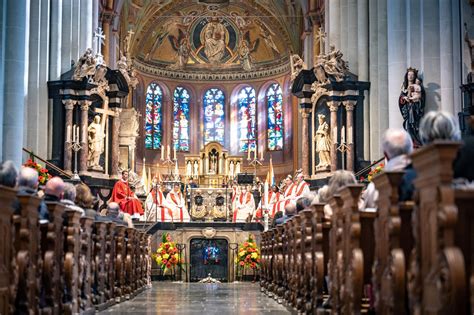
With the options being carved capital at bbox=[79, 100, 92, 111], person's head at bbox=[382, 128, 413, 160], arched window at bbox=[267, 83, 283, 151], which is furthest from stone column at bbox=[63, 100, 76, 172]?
arched window at bbox=[267, 83, 283, 151]

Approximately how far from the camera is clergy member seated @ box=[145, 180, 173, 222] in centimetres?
2747

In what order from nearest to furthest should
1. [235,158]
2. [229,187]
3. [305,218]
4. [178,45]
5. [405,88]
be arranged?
[305,218] → [405,88] → [229,187] → [235,158] → [178,45]

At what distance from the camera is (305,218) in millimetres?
9773

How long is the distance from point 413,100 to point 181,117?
28557 millimetres

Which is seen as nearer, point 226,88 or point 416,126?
point 416,126

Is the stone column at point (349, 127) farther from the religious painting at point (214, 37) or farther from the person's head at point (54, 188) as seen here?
the religious painting at point (214, 37)

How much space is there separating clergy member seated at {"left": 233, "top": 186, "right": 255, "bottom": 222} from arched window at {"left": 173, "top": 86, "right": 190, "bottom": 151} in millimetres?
15677

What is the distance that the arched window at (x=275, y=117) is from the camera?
143ft

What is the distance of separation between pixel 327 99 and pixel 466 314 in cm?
2062

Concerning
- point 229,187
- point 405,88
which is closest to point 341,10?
point 405,88

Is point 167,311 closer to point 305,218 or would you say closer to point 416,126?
point 305,218

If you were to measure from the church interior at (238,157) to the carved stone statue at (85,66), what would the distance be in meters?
0.04

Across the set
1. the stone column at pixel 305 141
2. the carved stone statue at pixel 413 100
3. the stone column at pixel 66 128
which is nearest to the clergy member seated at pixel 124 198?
the stone column at pixel 66 128

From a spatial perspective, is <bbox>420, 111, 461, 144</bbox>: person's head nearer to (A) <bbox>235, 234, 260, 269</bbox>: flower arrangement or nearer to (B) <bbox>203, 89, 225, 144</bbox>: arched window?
(A) <bbox>235, 234, 260, 269</bbox>: flower arrangement
